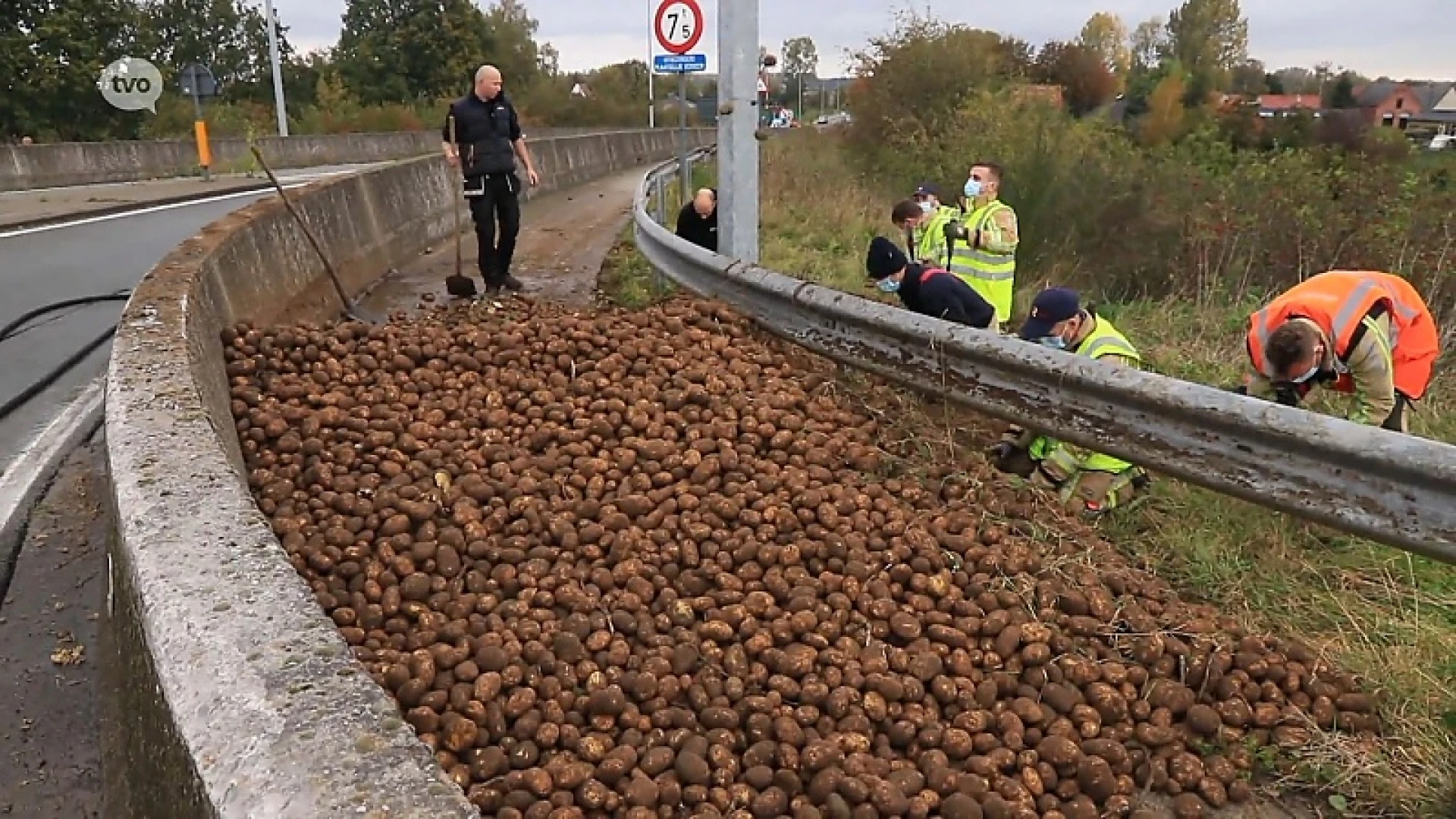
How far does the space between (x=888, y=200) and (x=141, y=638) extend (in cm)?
1654

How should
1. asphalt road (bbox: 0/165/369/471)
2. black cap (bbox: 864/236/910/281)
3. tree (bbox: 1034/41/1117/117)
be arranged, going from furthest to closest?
tree (bbox: 1034/41/1117/117), black cap (bbox: 864/236/910/281), asphalt road (bbox: 0/165/369/471)

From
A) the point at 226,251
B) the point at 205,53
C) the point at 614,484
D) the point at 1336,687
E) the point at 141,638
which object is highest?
the point at 205,53

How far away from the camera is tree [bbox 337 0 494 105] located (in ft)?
174

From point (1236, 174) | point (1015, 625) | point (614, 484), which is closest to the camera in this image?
point (1015, 625)

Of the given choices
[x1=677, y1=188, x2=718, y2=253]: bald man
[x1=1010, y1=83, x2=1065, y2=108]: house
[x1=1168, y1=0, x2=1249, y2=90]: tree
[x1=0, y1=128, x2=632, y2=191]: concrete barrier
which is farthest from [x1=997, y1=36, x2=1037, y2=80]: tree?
[x1=1168, y1=0, x2=1249, y2=90]: tree

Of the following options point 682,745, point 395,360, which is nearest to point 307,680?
point 682,745

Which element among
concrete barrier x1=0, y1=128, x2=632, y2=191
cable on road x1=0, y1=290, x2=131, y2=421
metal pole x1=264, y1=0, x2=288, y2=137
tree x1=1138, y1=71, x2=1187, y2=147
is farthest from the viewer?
metal pole x1=264, y1=0, x2=288, y2=137

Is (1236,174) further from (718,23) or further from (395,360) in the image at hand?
(395,360)

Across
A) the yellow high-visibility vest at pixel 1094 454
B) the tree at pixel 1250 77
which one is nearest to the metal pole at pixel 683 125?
the yellow high-visibility vest at pixel 1094 454

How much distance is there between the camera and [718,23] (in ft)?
21.5

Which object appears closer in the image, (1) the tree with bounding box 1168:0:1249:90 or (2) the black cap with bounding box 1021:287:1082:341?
(2) the black cap with bounding box 1021:287:1082:341

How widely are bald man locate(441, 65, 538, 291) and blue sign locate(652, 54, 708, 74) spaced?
19.2 ft

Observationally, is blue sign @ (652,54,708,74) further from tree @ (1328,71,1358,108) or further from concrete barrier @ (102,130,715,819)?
tree @ (1328,71,1358,108)

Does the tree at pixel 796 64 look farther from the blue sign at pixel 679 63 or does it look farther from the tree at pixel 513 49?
the blue sign at pixel 679 63
